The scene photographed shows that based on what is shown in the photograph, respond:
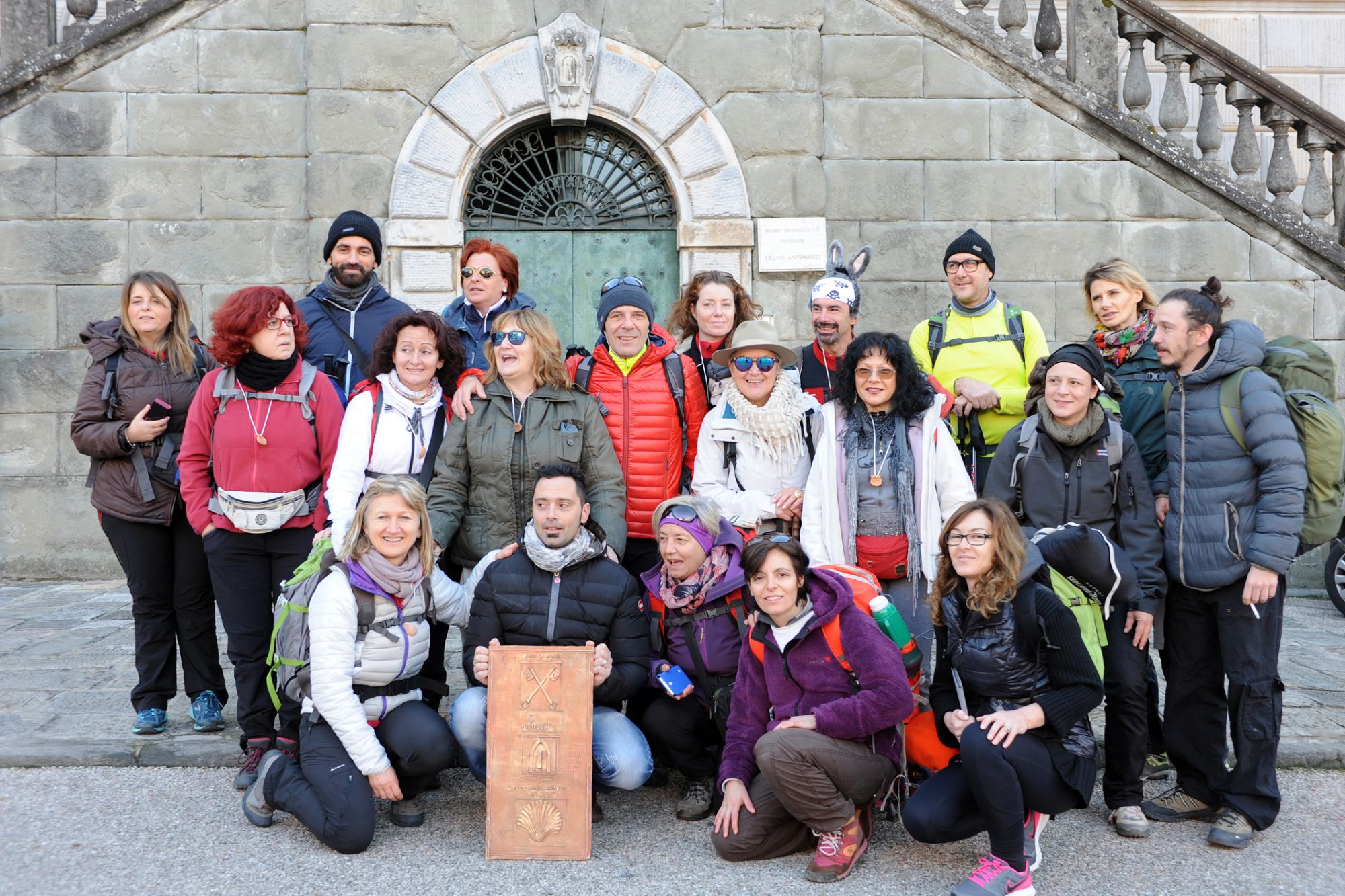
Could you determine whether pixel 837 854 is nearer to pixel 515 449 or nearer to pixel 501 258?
pixel 515 449

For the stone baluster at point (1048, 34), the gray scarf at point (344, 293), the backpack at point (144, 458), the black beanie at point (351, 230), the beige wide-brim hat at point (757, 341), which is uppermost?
the stone baluster at point (1048, 34)

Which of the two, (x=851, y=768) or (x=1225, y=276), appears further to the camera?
(x=1225, y=276)

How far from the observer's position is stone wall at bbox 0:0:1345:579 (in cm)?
788

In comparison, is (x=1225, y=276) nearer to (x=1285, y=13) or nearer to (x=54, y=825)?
(x=1285, y=13)

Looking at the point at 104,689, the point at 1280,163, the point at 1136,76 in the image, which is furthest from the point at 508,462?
the point at 1280,163

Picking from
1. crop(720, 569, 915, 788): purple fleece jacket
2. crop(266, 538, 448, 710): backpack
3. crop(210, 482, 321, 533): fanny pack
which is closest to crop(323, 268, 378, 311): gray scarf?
crop(210, 482, 321, 533): fanny pack

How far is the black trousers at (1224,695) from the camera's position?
4.02 meters

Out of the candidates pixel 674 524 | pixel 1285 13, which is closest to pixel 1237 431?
pixel 674 524

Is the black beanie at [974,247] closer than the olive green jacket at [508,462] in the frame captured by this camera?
No

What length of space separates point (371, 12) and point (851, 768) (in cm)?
652

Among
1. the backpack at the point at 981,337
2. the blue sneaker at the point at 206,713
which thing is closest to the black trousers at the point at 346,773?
the blue sneaker at the point at 206,713

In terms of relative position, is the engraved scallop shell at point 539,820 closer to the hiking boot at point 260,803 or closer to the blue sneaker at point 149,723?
the hiking boot at point 260,803

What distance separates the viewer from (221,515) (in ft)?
15.0

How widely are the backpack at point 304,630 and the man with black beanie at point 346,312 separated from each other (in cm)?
128
